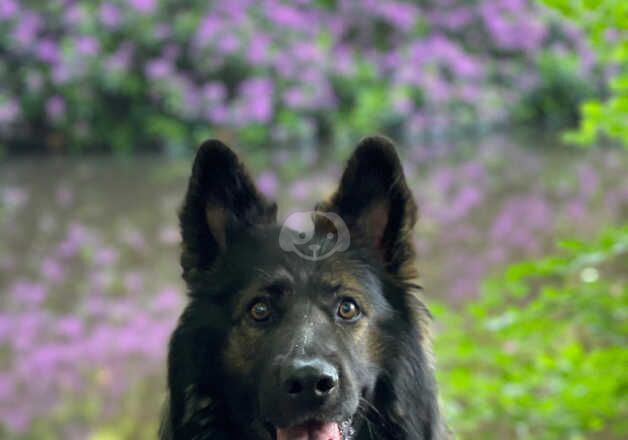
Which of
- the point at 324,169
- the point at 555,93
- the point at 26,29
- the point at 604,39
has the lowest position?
the point at 604,39

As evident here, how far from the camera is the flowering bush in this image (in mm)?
18125

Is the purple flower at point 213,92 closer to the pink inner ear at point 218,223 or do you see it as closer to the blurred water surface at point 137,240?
the blurred water surface at point 137,240

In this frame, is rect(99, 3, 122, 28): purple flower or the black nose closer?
the black nose

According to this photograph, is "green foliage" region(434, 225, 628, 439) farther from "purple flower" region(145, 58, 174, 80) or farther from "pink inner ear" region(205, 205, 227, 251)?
"purple flower" region(145, 58, 174, 80)

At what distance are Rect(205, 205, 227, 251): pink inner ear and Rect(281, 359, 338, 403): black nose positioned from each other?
26.3 inches

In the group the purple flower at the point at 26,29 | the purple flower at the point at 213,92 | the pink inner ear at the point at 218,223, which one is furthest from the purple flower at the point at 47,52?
the pink inner ear at the point at 218,223

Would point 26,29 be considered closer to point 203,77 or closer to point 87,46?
point 87,46

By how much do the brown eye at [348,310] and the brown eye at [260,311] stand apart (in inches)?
9.6

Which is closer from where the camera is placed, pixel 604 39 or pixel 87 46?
pixel 604 39

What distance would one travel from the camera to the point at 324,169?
596 inches

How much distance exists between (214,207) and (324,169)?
11868 millimetres

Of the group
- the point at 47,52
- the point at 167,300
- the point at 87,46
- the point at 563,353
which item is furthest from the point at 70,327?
the point at 47,52

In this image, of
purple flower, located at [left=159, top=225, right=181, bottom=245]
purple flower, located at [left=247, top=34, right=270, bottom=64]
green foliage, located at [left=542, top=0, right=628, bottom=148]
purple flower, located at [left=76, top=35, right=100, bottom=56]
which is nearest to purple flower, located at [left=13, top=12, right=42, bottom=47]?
purple flower, located at [left=76, top=35, right=100, bottom=56]

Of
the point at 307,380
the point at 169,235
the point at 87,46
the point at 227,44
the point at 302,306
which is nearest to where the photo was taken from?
the point at 307,380
